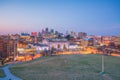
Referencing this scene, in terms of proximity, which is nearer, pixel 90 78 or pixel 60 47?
pixel 90 78

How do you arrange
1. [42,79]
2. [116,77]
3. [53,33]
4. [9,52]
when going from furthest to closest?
[53,33] < [9,52] < [116,77] < [42,79]

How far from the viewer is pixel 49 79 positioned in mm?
22734

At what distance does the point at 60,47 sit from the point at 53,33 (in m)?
96.7

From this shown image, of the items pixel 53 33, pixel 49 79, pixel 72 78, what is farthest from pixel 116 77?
pixel 53 33

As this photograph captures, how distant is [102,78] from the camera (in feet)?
78.0

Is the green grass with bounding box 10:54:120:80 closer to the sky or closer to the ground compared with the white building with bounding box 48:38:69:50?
closer to the ground

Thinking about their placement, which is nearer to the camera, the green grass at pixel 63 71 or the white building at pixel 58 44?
the green grass at pixel 63 71

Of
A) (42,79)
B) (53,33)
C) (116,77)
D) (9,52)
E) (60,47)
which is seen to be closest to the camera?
(42,79)

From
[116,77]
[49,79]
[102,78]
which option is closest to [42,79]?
[49,79]

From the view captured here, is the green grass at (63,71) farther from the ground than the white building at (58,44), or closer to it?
closer to it

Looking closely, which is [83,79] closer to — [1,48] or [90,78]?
[90,78]

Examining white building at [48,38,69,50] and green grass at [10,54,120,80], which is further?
white building at [48,38,69,50]

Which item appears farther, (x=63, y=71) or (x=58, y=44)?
(x=58, y=44)

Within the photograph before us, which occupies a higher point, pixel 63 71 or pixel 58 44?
pixel 58 44
